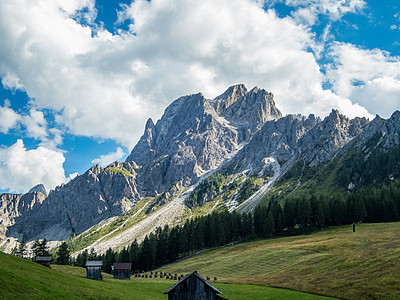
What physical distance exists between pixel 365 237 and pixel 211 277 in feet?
144

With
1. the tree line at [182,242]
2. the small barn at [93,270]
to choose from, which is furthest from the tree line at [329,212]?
the small barn at [93,270]

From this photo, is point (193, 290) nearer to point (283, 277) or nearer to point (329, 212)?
point (283, 277)

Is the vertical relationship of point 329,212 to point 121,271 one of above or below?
above

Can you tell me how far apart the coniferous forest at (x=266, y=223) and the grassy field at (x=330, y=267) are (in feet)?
104

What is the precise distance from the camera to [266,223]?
128250mm

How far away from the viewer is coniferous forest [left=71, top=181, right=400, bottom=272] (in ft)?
379

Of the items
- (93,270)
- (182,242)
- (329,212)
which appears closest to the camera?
(93,270)

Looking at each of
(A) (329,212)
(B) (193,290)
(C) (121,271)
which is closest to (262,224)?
(A) (329,212)

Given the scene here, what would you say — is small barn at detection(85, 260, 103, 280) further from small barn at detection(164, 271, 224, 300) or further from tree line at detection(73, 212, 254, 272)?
tree line at detection(73, 212, 254, 272)

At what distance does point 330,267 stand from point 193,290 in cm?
3406

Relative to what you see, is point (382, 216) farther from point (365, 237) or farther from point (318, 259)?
A: point (318, 259)

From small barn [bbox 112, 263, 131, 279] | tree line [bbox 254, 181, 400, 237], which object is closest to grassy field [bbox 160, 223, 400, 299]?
small barn [bbox 112, 263, 131, 279]

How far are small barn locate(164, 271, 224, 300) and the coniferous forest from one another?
9253cm

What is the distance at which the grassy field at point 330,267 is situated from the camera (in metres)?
42.7
